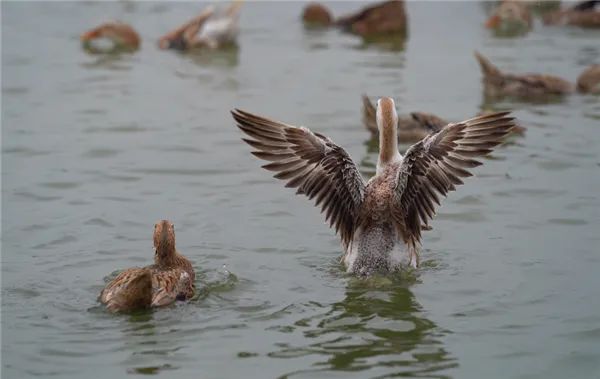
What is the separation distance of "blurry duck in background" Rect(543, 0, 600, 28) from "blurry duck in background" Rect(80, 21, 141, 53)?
27.7 feet

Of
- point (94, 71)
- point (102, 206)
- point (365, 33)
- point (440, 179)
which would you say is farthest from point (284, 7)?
point (440, 179)

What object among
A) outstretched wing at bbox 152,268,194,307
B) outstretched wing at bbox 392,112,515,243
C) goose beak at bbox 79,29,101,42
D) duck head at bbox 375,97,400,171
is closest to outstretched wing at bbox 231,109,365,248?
duck head at bbox 375,97,400,171

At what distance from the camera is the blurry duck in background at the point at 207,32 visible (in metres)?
22.8

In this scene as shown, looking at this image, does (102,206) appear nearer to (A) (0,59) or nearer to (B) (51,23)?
(A) (0,59)

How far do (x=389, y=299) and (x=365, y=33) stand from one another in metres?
14.0

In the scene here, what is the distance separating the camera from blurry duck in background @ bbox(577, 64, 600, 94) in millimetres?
18078

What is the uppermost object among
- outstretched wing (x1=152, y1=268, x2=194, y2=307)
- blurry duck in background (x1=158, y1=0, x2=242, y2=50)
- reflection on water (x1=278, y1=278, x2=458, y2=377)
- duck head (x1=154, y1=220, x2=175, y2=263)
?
blurry duck in background (x1=158, y1=0, x2=242, y2=50)

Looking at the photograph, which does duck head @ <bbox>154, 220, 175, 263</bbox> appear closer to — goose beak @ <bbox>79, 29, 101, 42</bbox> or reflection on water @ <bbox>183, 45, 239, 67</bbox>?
reflection on water @ <bbox>183, 45, 239, 67</bbox>

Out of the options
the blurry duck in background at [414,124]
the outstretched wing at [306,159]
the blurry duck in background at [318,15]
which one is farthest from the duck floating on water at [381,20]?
the outstretched wing at [306,159]

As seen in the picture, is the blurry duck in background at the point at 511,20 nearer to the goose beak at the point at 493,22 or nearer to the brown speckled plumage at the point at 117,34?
the goose beak at the point at 493,22

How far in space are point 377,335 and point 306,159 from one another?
6.51 ft

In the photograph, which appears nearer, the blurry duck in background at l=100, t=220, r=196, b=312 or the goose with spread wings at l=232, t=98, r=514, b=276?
the blurry duck in background at l=100, t=220, r=196, b=312

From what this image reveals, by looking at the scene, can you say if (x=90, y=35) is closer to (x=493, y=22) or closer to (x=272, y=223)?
(x=493, y=22)

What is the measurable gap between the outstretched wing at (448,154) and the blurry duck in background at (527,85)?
760 centimetres
